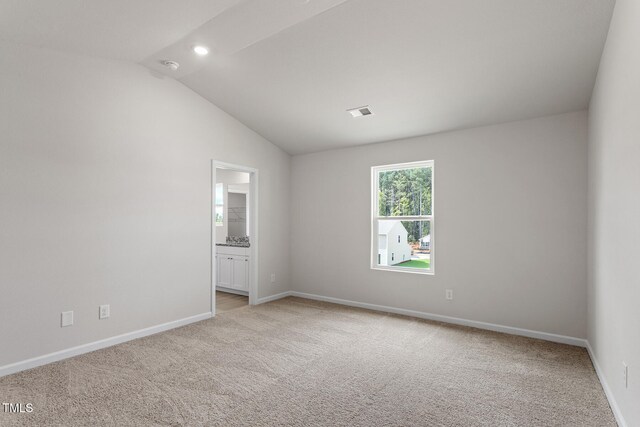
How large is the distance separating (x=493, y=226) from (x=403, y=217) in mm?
1122

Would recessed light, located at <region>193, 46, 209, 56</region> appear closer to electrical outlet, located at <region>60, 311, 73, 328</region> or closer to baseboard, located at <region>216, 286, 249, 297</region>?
electrical outlet, located at <region>60, 311, 73, 328</region>

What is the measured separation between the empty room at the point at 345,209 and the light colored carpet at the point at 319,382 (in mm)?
24

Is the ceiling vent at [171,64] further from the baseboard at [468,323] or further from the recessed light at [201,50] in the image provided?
the baseboard at [468,323]

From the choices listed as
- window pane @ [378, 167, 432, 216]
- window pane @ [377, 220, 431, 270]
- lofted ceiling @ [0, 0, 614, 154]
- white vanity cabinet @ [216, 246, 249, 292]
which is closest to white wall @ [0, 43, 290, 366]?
lofted ceiling @ [0, 0, 614, 154]

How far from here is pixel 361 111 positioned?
4.11 meters

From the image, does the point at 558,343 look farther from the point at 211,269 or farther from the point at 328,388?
the point at 211,269

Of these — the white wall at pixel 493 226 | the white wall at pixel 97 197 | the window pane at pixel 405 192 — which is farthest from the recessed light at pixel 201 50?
the window pane at pixel 405 192

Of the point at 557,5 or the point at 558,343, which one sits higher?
the point at 557,5

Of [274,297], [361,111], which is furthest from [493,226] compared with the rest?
[274,297]

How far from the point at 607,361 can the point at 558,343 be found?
3.63 ft

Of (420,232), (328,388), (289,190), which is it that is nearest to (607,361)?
(328,388)

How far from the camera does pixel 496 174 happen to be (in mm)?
3953

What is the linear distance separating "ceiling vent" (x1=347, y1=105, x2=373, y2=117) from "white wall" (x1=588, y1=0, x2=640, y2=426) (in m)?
2.06

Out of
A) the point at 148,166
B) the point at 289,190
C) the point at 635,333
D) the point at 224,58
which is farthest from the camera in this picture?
the point at 289,190
